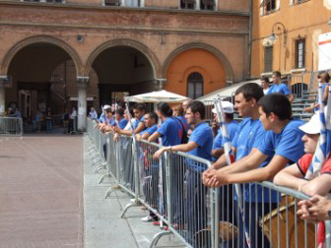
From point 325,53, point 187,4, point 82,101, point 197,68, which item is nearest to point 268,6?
point 187,4

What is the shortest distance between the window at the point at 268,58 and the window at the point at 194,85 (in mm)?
3933

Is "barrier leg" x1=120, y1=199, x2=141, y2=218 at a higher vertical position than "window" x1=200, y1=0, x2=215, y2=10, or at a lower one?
lower

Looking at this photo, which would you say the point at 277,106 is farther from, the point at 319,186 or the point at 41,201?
the point at 41,201

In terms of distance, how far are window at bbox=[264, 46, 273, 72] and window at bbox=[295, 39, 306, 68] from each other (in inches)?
92.0

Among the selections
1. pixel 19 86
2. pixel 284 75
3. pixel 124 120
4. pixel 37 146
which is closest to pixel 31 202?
pixel 124 120

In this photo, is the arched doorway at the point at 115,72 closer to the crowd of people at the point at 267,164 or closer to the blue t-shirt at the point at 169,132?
the blue t-shirt at the point at 169,132

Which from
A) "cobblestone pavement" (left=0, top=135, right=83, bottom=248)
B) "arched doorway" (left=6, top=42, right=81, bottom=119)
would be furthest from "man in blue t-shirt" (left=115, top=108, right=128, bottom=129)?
"arched doorway" (left=6, top=42, right=81, bottom=119)

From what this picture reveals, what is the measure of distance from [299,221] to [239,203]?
2.54 ft

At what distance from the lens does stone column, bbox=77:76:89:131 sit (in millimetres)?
25781

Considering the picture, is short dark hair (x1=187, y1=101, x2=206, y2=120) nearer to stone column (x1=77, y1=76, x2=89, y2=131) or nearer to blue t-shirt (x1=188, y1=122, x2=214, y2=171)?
blue t-shirt (x1=188, y1=122, x2=214, y2=171)

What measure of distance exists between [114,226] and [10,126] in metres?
19.1

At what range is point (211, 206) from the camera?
3939 mm

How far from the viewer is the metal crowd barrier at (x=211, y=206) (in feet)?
10.2

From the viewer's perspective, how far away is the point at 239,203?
12.3 ft
